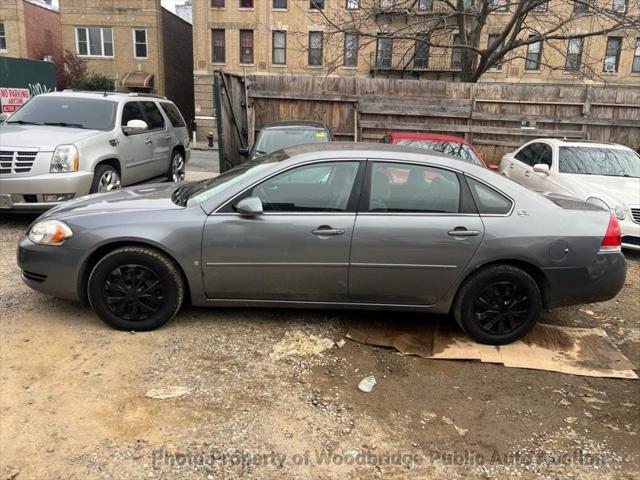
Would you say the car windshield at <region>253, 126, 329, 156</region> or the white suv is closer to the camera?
the white suv

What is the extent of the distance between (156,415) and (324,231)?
1732mm

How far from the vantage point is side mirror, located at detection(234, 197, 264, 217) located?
3910 millimetres

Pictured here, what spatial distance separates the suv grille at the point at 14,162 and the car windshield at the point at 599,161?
7.62 m

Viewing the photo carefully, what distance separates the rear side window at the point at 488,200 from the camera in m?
4.10

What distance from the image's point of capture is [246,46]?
3145 centimetres

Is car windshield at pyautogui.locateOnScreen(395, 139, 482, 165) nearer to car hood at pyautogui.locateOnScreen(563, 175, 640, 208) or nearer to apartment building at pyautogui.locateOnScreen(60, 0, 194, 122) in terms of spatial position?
car hood at pyautogui.locateOnScreen(563, 175, 640, 208)

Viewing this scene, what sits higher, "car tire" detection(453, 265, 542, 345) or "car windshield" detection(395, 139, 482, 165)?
"car windshield" detection(395, 139, 482, 165)

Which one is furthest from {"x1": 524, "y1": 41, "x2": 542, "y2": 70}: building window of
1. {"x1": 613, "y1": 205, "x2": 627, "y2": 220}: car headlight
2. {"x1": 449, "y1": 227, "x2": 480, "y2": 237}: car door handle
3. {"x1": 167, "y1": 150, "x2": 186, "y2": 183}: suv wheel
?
{"x1": 449, "y1": 227, "x2": 480, "y2": 237}: car door handle

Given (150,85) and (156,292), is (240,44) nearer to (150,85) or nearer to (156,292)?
(150,85)

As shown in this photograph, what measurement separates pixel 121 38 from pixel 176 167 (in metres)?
26.7

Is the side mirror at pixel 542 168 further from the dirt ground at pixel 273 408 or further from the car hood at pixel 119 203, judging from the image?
the car hood at pixel 119 203

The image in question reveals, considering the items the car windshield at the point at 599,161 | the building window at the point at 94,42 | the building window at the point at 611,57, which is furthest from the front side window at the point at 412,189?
the building window at the point at 94,42

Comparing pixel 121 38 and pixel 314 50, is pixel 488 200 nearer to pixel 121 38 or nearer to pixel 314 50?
pixel 314 50

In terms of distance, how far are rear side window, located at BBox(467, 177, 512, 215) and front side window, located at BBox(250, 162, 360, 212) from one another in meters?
0.95
